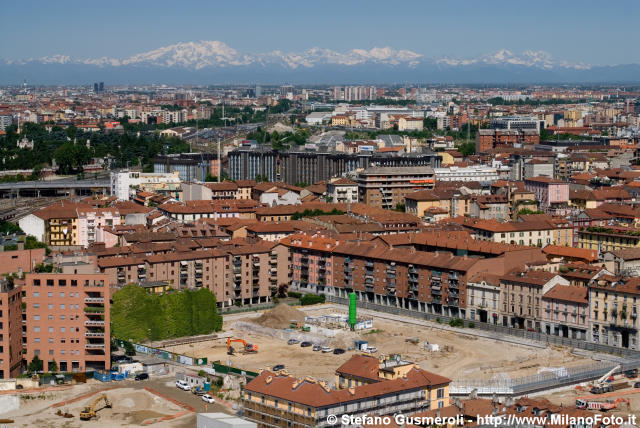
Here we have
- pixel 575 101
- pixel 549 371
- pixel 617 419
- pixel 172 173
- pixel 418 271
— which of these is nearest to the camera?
pixel 617 419

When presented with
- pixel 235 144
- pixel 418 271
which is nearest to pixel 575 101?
pixel 235 144

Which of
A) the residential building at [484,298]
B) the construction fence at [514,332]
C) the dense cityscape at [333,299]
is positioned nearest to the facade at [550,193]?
the dense cityscape at [333,299]

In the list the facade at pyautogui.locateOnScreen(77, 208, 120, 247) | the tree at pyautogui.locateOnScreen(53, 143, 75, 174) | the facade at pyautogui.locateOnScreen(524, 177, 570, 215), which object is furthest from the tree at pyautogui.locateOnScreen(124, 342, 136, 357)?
the tree at pyautogui.locateOnScreen(53, 143, 75, 174)

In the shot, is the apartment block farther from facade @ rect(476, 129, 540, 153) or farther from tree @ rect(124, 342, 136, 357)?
facade @ rect(476, 129, 540, 153)

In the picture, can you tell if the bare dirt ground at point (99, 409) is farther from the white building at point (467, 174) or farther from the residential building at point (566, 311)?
the white building at point (467, 174)

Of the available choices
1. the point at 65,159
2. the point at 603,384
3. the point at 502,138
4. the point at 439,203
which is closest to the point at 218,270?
the point at 603,384

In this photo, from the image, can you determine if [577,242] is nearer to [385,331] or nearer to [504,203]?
[504,203]
